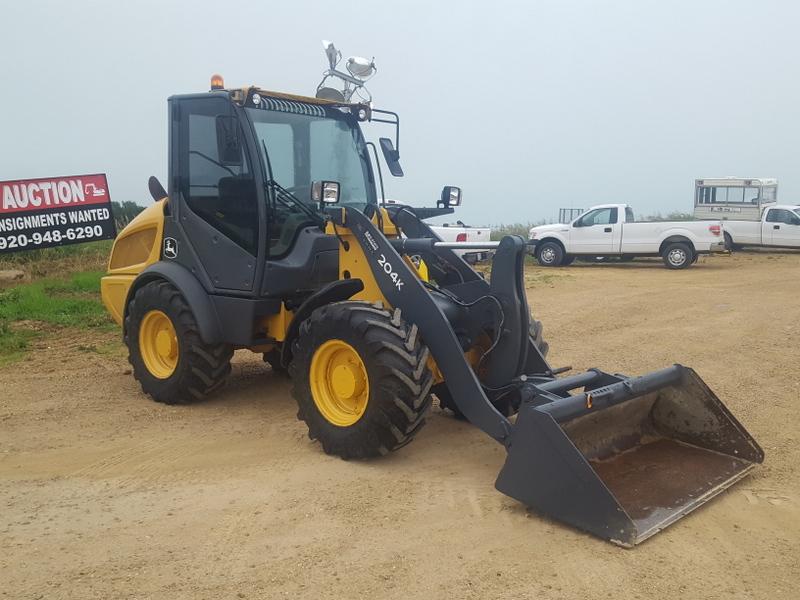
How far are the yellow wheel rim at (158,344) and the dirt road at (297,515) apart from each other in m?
0.34

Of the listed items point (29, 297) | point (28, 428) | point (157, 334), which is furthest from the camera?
point (29, 297)

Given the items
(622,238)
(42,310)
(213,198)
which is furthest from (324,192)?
(622,238)

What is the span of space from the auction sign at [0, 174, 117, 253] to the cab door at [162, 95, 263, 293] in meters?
9.04

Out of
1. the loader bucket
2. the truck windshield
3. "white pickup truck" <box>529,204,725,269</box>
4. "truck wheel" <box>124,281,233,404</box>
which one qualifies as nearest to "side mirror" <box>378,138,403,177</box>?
the truck windshield

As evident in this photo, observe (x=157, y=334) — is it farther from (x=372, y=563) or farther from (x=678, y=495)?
(x=678, y=495)

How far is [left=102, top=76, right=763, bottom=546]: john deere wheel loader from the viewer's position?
4480mm

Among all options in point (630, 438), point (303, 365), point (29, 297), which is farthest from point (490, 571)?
point (29, 297)

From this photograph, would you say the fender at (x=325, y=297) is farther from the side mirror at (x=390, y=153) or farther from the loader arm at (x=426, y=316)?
the side mirror at (x=390, y=153)

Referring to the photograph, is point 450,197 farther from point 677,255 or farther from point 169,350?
point 677,255

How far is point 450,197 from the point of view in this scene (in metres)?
6.55

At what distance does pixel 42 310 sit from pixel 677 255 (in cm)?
1543

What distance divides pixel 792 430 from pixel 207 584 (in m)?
4.53

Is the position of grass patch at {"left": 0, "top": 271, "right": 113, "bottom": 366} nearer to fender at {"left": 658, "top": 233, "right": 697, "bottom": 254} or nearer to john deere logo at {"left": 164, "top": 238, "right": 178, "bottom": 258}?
john deere logo at {"left": 164, "top": 238, "right": 178, "bottom": 258}

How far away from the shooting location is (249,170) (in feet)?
20.0
